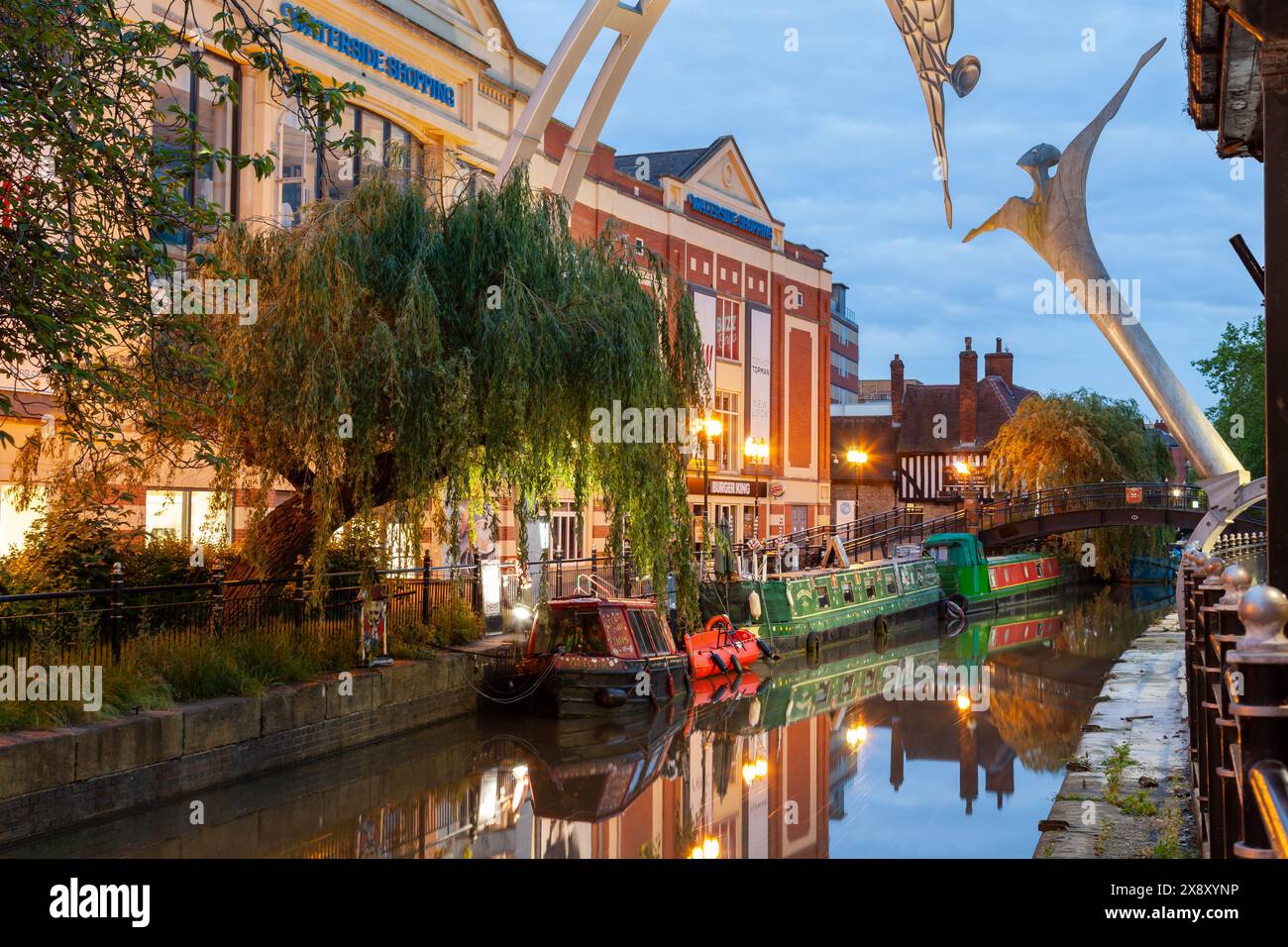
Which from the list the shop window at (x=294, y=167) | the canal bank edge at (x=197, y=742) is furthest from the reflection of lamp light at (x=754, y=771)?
the shop window at (x=294, y=167)

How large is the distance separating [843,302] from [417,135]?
63.8 m

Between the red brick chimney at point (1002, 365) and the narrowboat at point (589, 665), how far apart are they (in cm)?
5099

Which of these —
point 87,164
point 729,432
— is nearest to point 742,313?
point 729,432

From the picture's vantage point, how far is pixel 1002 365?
66188mm

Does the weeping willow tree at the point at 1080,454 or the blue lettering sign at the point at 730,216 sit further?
the weeping willow tree at the point at 1080,454

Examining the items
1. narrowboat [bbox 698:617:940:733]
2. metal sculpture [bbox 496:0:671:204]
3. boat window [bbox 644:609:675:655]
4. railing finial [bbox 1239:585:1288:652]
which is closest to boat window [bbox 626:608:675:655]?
boat window [bbox 644:609:675:655]

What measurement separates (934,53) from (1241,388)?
35.8 m

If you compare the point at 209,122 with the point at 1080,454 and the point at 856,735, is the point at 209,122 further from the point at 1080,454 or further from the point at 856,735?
the point at 1080,454

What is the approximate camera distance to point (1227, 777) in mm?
5395

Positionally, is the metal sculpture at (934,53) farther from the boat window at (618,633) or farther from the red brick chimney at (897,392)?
the red brick chimney at (897,392)

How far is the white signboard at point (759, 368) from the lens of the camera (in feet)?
132

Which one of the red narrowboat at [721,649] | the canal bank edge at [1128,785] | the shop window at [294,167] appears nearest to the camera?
the canal bank edge at [1128,785]

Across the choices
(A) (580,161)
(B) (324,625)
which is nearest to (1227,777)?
(B) (324,625)

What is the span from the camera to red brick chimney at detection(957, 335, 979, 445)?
61656 mm
